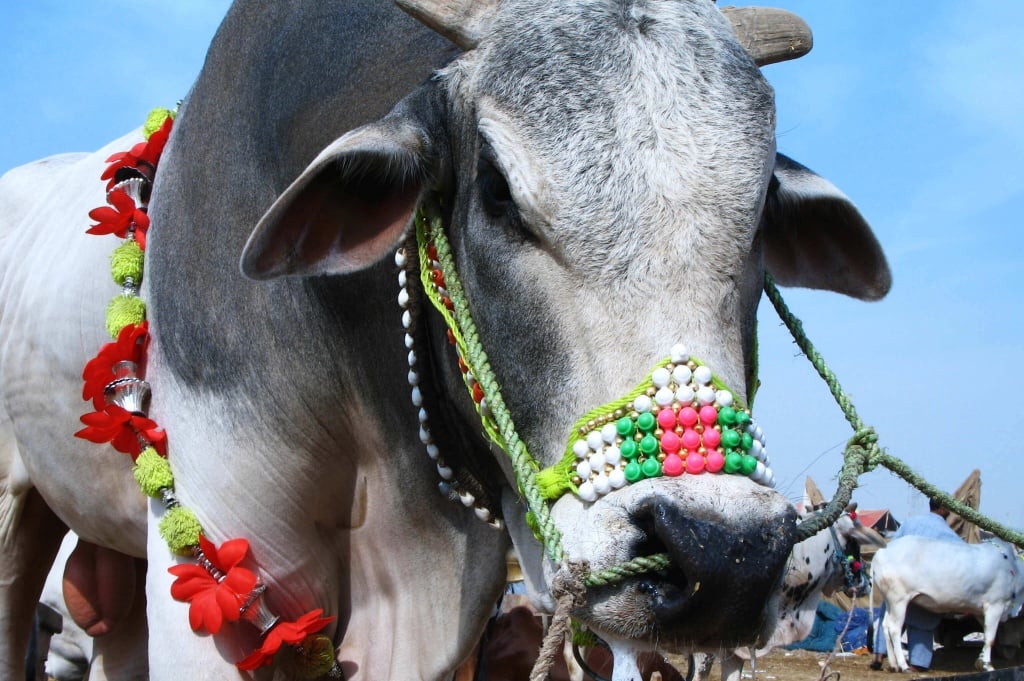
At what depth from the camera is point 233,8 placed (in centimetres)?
366

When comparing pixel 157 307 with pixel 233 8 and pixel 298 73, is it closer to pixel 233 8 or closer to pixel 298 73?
pixel 298 73

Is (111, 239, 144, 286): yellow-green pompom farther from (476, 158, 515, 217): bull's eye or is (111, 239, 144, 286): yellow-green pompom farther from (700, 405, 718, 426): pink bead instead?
(700, 405, 718, 426): pink bead

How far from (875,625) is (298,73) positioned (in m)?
13.8

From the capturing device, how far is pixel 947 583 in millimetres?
13945

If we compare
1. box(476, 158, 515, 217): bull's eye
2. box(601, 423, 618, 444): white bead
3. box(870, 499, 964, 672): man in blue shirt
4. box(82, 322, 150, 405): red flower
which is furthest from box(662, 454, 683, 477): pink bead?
box(870, 499, 964, 672): man in blue shirt

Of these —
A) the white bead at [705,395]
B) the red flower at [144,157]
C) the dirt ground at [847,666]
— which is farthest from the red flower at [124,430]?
the dirt ground at [847,666]

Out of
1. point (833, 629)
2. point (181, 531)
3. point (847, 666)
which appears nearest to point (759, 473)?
point (181, 531)

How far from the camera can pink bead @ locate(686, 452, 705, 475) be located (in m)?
2.08

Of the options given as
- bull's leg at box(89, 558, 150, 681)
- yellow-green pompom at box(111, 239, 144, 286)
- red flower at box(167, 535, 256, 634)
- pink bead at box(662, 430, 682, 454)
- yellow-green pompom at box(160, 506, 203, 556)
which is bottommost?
bull's leg at box(89, 558, 150, 681)

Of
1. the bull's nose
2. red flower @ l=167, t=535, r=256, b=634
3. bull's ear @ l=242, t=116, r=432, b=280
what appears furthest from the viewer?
red flower @ l=167, t=535, r=256, b=634

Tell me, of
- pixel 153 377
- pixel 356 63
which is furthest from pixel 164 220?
pixel 356 63

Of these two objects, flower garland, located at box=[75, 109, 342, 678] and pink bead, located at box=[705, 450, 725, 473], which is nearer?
pink bead, located at box=[705, 450, 725, 473]

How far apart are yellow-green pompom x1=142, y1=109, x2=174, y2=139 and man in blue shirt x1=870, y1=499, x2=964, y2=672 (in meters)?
12.3

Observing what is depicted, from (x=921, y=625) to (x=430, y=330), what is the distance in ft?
44.0
